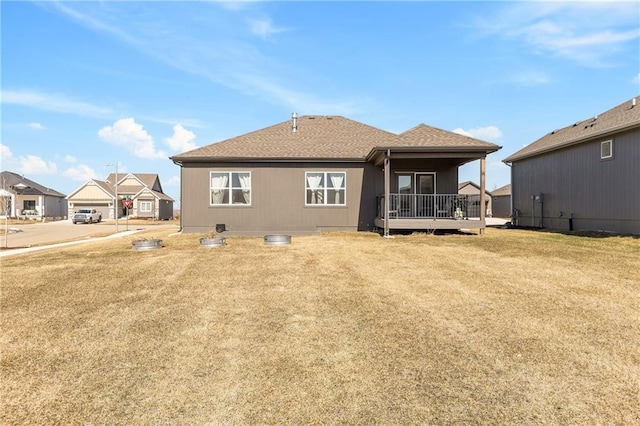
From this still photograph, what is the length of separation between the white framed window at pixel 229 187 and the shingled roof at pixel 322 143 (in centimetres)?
76

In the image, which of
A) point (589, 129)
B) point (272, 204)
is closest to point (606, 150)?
point (589, 129)

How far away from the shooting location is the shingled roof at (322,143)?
512 inches

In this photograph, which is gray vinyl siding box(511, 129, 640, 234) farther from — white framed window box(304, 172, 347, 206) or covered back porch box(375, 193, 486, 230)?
white framed window box(304, 172, 347, 206)

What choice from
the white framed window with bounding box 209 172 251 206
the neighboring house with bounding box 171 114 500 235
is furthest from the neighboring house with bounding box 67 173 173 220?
the white framed window with bounding box 209 172 251 206

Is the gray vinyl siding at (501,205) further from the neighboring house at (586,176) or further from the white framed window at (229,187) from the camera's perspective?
the white framed window at (229,187)

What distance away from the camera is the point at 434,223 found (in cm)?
1325

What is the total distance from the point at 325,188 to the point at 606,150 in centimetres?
1180

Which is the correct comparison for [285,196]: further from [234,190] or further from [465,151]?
[465,151]

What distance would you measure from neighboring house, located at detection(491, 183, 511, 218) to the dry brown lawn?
36990 millimetres

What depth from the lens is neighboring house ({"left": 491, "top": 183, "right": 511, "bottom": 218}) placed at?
133 feet

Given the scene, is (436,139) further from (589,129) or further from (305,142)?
(589,129)

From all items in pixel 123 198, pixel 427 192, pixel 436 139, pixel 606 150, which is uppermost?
pixel 436 139

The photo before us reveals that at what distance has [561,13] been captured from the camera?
1122cm

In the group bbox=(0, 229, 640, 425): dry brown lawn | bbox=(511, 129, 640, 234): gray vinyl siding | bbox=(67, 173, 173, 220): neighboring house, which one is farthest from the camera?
bbox=(67, 173, 173, 220): neighboring house
